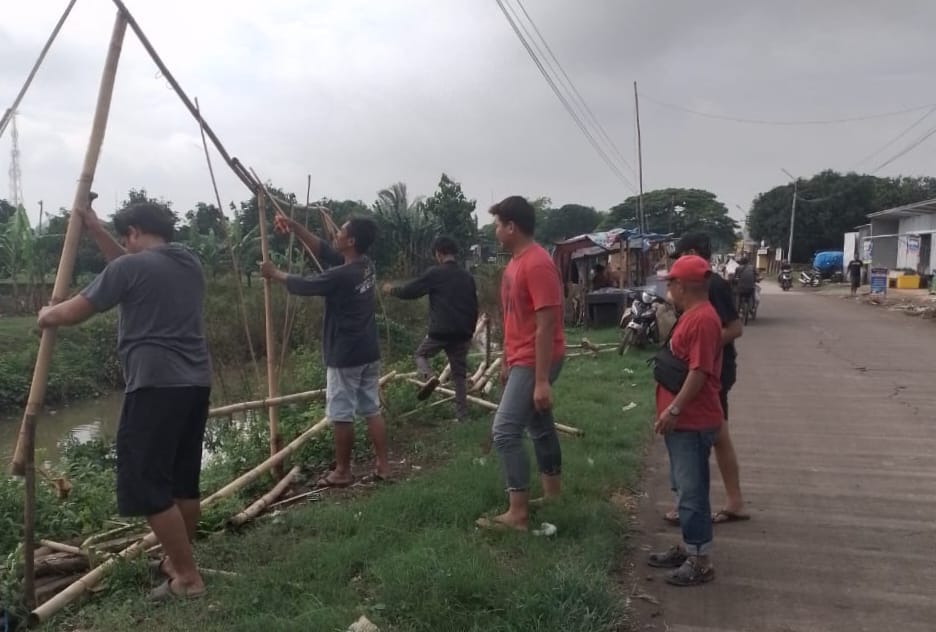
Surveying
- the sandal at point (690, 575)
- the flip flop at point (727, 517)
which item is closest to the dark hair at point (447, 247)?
the flip flop at point (727, 517)

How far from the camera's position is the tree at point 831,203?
156 feet

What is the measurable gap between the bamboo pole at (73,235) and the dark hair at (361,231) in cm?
170

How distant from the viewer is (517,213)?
157 inches

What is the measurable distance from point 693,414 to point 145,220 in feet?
8.80

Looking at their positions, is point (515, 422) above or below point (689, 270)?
below

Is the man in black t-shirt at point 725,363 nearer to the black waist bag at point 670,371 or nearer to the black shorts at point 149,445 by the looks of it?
the black waist bag at point 670,371

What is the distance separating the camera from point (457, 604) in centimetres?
321

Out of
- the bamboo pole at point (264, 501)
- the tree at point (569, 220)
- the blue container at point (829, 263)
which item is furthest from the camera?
the tree at point (569, 220)

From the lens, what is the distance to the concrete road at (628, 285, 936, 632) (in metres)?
3.32

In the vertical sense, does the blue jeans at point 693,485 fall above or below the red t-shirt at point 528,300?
below

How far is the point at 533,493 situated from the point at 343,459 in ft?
4.32

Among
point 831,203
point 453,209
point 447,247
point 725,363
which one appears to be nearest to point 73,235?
point 725,363

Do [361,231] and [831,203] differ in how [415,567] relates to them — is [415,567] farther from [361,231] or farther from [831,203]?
[831,203]

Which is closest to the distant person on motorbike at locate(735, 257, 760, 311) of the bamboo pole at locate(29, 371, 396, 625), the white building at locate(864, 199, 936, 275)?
the white building at locate(864, 199, 936, 275)
